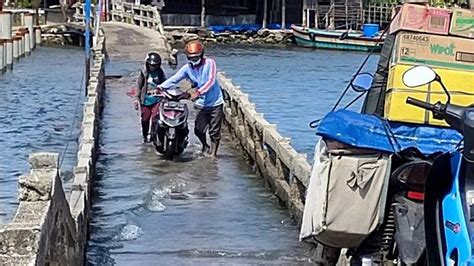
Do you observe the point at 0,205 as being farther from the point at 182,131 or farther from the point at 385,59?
the point at 385,59

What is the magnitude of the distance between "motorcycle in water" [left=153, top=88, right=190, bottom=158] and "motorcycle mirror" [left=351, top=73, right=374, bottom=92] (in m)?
5.50

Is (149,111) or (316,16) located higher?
(316,16)

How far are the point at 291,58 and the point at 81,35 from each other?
962cm

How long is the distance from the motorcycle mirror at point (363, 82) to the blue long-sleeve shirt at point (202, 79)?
210 inches

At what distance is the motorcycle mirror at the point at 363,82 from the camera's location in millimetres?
5746

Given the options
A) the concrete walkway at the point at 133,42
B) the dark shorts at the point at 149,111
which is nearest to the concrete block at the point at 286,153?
the dark shorts at the point at 149,111

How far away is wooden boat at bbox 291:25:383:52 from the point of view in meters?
45.2

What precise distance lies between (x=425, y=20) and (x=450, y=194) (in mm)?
1687

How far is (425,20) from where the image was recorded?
17.9 feet

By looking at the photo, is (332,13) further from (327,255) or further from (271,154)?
(327,255)

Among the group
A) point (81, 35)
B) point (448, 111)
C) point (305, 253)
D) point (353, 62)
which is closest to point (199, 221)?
point (305, 253)

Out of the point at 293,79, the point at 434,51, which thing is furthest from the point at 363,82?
the point at 293,79

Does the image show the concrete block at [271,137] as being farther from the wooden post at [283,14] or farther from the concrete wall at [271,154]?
the wooden post at [283,14]

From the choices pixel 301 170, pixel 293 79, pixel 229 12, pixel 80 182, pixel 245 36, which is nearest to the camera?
pixel 80 182
